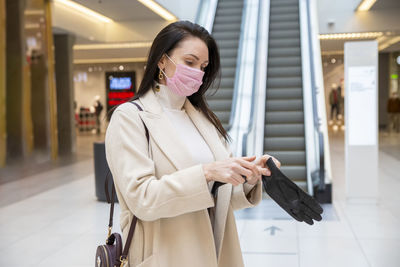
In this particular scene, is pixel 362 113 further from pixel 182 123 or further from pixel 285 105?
pixel 182 123

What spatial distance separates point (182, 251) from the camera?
1.72 metres

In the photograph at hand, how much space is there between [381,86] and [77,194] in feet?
62.8

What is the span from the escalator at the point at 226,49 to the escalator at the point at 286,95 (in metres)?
0.83

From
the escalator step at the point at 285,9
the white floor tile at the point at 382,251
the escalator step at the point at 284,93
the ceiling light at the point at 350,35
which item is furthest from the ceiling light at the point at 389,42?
the white floor tile at the point at 382,251

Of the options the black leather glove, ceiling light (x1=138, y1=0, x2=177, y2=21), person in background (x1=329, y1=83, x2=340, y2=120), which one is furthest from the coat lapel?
person in background (x1=329, y1=83, x2=340, y2=120)

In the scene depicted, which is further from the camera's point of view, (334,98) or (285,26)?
(334,98)

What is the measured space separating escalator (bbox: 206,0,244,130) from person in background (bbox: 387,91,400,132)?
9.45 meters

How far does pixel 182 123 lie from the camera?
6.19 feet

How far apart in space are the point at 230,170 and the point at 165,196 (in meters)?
0.22

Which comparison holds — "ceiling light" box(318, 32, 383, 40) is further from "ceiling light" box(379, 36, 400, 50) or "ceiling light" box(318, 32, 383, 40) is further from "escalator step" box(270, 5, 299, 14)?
"escalator step" box(270, 5, 299, 14)

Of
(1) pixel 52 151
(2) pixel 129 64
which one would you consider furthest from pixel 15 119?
(2) pixel 129 64

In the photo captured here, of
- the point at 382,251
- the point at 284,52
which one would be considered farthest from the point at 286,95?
the point at 382,251

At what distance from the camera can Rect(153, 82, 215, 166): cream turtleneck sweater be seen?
5.99 ft

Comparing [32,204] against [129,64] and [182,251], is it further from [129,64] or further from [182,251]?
[129,64]
